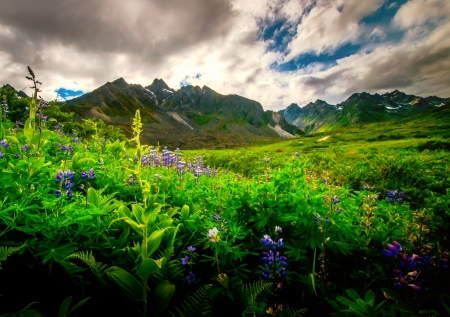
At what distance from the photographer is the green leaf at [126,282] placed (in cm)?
195

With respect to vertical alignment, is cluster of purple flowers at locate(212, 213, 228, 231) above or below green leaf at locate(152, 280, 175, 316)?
above

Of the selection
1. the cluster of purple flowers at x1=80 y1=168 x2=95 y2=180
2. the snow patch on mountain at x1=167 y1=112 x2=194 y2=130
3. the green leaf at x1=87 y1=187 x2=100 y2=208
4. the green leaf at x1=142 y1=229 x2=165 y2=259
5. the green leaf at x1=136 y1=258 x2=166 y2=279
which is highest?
the snow patch on mountain at x1=167 y1=112 x2=194 y2=130

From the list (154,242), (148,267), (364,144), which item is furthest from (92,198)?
(364,144)

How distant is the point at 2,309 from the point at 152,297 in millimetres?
1193

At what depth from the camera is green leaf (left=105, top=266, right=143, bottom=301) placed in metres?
1.95

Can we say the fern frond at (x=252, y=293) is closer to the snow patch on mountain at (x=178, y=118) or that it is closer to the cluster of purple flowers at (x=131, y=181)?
the cluster of purple flowers at (x=131, y=181)

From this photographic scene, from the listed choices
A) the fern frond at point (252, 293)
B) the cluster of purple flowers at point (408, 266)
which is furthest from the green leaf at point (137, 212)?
the cluster of purple flowers at point (408, 266)

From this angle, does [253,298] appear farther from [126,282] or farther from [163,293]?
[126,282]

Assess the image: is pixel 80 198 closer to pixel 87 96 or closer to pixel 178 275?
pixel 178 275

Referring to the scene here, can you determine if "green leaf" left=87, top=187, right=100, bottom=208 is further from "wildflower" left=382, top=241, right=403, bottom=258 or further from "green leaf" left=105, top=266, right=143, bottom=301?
"wildflower" left=382, top=241, right=403, bottom=258

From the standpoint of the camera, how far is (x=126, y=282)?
77.4 inches

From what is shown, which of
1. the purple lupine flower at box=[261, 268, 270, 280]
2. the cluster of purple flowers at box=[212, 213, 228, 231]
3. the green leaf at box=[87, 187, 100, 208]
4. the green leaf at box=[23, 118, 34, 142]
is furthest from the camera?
the green leaf at box=[23, 118, 34, 142]

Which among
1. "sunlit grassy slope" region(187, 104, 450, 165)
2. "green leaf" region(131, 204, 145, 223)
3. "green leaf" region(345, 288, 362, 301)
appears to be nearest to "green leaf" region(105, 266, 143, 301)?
"green leaf" region(131, 204, 145, 223)

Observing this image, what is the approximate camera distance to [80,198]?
9.29 feet
